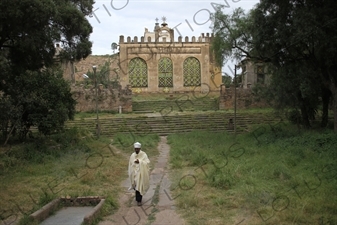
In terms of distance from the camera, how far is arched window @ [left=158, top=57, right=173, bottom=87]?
3519cm

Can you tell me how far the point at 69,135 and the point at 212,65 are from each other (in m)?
23.1

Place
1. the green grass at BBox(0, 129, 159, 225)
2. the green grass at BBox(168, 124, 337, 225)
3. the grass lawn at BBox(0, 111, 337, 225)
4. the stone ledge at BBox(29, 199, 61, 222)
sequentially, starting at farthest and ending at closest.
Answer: the green grass at BBox(0, 129, 159, 225) < the grass lawn at BBox(0, 111, 337, 225) < the green grass at BBox(168, 124, 337, 225) < the stone ledge at BBox(29, 199, 61, 222)

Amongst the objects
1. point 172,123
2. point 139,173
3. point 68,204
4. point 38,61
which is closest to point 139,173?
point 139,173

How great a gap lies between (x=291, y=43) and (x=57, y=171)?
31.1 ft

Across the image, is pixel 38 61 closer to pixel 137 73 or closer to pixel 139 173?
pixel 139 173

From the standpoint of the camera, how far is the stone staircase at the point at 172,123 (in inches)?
833

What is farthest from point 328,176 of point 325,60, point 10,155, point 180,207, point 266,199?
point 10,155

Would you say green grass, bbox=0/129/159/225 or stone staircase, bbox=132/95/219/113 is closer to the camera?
green grass, bbox=0/129/159/225

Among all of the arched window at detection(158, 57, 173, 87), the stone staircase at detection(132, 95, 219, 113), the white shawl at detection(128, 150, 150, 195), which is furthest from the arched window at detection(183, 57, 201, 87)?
the white shawl at detection(128, 150, 150, 195)

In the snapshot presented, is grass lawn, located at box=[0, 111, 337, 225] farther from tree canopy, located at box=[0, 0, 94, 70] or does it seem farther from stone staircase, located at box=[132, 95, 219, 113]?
stone staircase, located at box=[132, 95, 219, 113]

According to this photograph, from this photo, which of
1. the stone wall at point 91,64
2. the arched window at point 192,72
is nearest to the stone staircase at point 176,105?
the arched window at point 192,72

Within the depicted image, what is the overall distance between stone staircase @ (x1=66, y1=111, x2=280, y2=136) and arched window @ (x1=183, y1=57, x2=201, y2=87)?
11.4m

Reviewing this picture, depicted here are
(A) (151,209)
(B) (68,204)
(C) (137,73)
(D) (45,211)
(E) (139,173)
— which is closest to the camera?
(D) (45,211)

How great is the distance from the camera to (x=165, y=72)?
35250 millimetres
